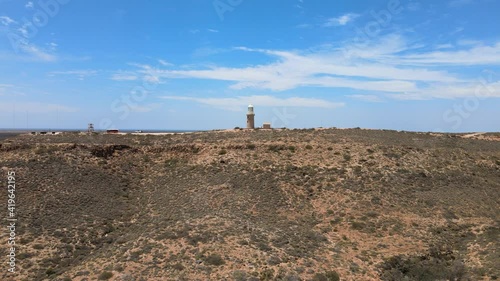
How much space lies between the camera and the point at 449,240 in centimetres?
2984

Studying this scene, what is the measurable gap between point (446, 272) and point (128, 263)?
21.4m

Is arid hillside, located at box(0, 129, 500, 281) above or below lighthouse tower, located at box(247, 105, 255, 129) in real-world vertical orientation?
below

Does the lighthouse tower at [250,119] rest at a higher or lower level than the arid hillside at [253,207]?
higher

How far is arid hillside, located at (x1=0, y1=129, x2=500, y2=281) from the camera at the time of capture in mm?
25453

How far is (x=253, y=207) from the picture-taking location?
112 ft

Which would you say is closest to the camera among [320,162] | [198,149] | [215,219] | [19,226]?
[19,226]

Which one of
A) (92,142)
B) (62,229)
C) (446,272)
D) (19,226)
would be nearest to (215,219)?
(62,229)

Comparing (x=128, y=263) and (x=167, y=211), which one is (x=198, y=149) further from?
(x=128, y=263)

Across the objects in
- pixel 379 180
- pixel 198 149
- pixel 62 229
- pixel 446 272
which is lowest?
pixel 446 272

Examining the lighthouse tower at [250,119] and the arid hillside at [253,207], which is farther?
the lighthouse tower at [250,119]

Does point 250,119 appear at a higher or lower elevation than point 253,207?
higher

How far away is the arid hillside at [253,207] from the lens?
25453mm

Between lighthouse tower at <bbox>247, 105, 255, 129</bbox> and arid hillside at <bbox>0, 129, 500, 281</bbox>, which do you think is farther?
lighthouse tower at <bbox>247, 105, 255, 129</bbox>

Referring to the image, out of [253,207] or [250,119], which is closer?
[253,207]
